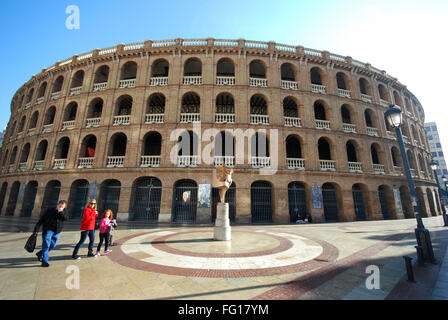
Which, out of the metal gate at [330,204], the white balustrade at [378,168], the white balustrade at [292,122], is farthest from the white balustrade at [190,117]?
the white balustrade at [378,168]

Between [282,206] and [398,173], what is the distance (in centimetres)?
1446

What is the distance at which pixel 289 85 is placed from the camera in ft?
58.6

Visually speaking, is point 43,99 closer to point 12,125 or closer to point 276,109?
point 12,125

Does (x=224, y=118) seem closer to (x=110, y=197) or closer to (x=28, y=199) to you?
(x=110, y=197)

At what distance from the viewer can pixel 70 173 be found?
52.6 ft

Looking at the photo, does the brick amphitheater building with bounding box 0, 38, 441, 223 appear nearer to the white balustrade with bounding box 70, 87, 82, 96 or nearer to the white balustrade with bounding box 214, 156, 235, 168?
the white balustrade with bounding box 214, 156, 235, 168

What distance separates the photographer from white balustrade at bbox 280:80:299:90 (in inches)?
696

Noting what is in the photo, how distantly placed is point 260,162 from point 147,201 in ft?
34.8

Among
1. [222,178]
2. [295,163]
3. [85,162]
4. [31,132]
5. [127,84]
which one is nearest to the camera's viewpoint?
[222,178]

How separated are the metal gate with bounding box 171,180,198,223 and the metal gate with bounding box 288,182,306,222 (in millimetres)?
8700

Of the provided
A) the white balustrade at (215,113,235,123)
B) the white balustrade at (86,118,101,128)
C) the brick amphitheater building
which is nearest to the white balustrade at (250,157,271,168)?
the brick amphitheater building

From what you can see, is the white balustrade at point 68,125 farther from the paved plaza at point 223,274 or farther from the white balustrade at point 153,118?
the paved plaza at point 223,274

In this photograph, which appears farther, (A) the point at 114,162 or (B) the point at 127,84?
(B) the point at 127,84

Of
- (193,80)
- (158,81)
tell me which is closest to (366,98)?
(193,80)
